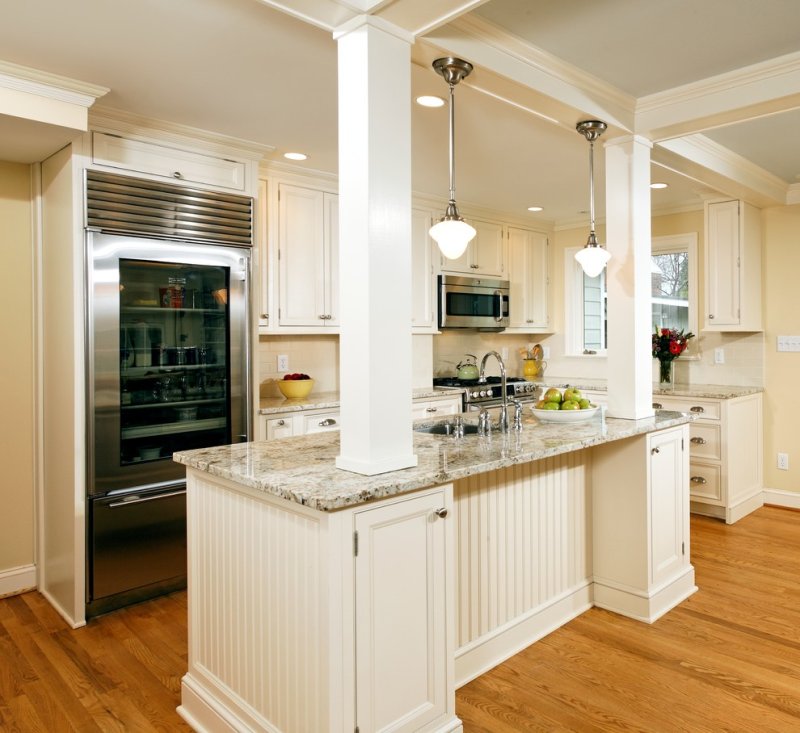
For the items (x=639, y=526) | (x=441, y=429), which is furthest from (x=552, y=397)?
(x=639, y=526)

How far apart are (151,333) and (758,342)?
4.45 meters

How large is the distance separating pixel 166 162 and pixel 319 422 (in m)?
1.73

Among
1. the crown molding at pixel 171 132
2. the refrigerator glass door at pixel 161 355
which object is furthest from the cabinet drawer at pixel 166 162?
the refrigerator glass door at pixel 161 355

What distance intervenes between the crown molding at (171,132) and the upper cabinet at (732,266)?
3.37 metres

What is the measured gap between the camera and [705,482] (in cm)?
452

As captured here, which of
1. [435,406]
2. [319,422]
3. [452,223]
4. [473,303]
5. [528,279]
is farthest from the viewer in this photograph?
[528,279]

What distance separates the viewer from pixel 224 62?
97.5 inches

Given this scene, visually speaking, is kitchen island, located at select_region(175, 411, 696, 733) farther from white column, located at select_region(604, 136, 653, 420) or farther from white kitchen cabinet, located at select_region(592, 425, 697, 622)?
white column, located at select_region(604, 136, 653, 420)

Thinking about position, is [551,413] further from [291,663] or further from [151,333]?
[151,333]

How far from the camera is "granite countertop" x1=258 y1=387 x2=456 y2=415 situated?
3704 mm

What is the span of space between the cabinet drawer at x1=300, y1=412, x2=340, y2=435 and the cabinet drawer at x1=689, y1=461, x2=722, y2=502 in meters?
2.68

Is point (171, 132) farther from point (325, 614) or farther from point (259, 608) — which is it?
point (325, 614)

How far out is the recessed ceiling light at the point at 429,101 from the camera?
281 centimetres

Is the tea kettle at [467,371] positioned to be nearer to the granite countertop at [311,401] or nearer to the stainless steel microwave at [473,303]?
the stainless steel microwave at [473,303]
